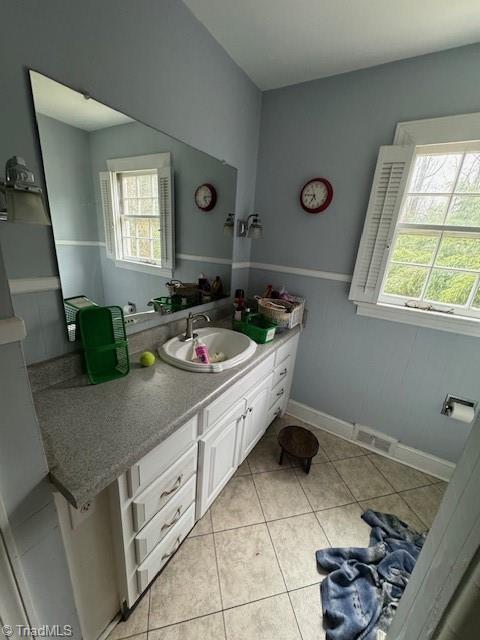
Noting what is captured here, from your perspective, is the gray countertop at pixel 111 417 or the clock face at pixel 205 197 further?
the clock face at pixel 205 197

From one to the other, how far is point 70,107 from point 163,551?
1722 millimetres

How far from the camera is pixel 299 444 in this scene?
5.82ft

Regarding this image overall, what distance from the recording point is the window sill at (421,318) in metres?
1.47

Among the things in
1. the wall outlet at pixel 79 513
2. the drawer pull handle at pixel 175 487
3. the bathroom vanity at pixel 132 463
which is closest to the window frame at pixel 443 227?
the bathroom vanity at pixel 132 463

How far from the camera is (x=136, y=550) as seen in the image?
896mm

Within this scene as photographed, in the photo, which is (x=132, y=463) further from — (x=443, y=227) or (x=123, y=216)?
(x=443, y=227)

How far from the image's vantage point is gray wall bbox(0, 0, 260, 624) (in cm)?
56

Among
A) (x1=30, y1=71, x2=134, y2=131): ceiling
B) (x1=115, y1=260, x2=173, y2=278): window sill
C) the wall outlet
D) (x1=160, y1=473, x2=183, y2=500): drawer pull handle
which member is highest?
(x1=30, y1=71, x2=134, y2=131): ceiling

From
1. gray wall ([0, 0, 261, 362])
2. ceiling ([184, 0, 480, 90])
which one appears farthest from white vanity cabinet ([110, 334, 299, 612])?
ceiling ([184, 0, 480, 90])

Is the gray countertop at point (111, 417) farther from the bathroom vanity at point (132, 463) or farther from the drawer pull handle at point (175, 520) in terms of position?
the drawer pull handle at point (175, 520)

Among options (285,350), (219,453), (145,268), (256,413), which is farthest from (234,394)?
(145,268)

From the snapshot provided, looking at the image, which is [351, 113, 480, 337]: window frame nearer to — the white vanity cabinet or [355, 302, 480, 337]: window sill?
[355, 302, 480, 337]: window sill

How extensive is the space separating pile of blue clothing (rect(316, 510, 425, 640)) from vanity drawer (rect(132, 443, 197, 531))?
81 centimetres

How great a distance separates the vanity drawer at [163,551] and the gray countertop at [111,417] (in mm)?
555
